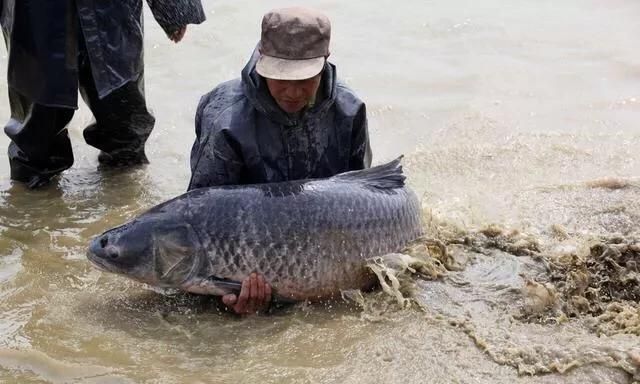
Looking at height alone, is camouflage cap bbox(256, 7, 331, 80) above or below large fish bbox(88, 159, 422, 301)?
above

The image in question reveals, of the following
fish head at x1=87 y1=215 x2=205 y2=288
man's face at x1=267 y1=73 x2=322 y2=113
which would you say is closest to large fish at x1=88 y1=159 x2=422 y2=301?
fish head at x1=87 y1=215 x2=205 y2=288

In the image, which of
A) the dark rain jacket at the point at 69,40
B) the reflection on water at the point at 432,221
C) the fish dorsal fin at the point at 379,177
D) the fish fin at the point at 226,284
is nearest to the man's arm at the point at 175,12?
the dark rain jacket at the point at 69,40

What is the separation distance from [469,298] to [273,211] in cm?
101

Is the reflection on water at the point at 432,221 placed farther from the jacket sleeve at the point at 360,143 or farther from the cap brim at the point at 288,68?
the cap brim at the point at 288,68

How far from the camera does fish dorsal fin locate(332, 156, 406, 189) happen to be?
13.8 feet

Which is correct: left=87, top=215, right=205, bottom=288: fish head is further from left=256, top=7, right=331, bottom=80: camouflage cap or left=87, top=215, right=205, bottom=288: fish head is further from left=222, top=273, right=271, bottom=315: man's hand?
left=256, top=7, right=331, bottom=80: camouflage cap

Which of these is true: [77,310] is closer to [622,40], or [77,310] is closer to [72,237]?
[72,237]

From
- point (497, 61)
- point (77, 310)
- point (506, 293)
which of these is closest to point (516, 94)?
point (497, 61)

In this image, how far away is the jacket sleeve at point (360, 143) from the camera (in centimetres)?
450

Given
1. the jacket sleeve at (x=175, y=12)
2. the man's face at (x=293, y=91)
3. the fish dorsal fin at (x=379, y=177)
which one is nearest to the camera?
the man's face at (x=293, y=91)

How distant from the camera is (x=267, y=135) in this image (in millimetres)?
Result: 4328

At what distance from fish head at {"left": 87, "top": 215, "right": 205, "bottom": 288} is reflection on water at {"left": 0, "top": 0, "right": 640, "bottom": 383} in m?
0.24

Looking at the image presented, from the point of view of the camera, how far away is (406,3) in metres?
9.49

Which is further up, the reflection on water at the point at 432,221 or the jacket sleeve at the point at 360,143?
the jacket sleeve at the point at 360,143
